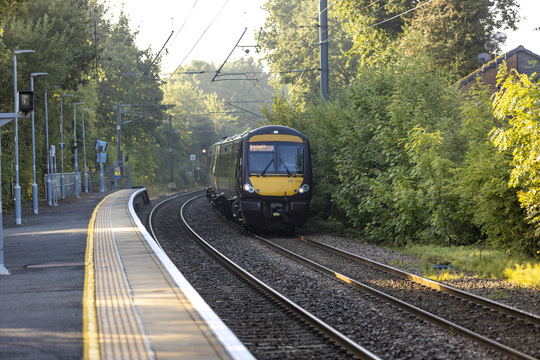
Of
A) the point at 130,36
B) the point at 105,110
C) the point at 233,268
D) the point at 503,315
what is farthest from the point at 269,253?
the point at 130,36

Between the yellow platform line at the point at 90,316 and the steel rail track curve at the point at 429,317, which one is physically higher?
the yellow platform line at the point at 90,316

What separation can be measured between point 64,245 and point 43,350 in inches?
415

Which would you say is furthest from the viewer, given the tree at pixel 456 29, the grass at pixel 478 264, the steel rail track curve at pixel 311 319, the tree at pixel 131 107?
the tree at pixel 131 107

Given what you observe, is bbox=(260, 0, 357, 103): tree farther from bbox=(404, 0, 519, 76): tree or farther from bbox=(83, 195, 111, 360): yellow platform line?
bbox=(83, 195, 111, 360): yellow platform line

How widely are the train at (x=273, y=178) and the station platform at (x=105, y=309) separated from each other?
6.14 meters

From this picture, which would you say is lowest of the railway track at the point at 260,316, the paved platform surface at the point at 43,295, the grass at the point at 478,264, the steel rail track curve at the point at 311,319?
the railway track at the point at 260,316

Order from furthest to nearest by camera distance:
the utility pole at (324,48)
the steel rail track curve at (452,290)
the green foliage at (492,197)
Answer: the utility pole at (324,48)
the green foliage at (492,197)
the steel rail track curve at (452,290)

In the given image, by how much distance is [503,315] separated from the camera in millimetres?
9695

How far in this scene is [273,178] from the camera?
2178 cm

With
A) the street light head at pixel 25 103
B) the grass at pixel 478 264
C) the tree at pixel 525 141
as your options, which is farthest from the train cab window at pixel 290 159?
the street light head at pixel 25 103

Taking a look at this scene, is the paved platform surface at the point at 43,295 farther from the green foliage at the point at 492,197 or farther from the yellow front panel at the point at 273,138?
the green foliage at the point at 492,197

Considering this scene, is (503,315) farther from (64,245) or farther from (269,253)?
(64,245)

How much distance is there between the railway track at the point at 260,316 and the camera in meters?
8.34

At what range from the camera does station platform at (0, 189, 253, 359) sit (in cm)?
644
